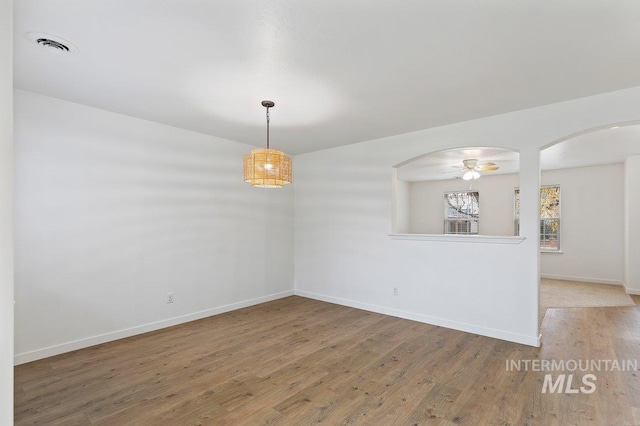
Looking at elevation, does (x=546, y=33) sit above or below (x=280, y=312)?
above

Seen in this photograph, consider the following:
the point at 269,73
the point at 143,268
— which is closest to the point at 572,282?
the point at 269,73

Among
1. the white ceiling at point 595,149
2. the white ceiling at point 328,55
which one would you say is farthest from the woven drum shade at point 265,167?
the white ceiling at point 595,149

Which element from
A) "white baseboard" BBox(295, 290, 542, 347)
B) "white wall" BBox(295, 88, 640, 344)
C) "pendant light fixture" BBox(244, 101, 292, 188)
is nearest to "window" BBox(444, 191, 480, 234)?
"white wall" BBox(295, 88, 640, 344)

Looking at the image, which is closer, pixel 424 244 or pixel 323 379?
pixel 323 379

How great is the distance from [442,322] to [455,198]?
5.76 meters

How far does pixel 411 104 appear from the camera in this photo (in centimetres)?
338

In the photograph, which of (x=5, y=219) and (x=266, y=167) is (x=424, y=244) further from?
(x=5, y=219)

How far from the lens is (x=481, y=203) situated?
332 inches

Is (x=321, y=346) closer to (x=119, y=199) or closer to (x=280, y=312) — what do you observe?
(x=280, y=312)

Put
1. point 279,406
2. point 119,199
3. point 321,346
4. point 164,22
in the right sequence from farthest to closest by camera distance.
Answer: point 119,199, point 321,346, point 279,406, point 164,22

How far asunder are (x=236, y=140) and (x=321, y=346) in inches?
126

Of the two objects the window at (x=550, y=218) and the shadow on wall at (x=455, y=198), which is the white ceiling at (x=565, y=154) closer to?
the shadow on wall at (x=455, y=198)

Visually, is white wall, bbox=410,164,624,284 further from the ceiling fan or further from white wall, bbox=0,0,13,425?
white wall, bbox=0,0,13,425

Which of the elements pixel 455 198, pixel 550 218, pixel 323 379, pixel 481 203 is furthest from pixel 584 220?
pixel 323 379
